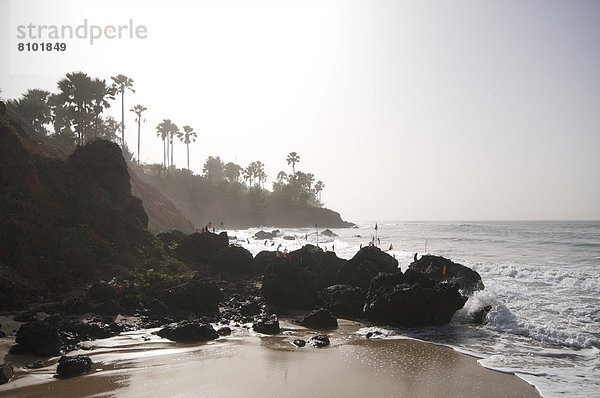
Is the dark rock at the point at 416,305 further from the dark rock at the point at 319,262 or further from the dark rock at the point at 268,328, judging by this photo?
the dark rock at the point at 319,262

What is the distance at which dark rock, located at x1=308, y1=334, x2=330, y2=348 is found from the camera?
1270 centimetres

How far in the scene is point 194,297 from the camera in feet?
55.8

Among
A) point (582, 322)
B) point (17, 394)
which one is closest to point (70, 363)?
point (17, 394)

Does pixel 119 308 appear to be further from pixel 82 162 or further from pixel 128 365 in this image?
pixel 82 162

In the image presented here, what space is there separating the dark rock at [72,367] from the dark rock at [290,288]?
1061cm

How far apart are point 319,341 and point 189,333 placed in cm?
440

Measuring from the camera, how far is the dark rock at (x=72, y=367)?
9.18 m

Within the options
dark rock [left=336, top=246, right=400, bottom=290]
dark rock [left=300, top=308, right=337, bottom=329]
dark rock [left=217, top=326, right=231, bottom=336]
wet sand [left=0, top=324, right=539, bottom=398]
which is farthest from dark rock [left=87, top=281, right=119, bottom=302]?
dark rock [left=336, top=246, right=400, bottom=290]

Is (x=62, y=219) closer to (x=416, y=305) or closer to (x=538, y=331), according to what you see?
(x=416, y=305)

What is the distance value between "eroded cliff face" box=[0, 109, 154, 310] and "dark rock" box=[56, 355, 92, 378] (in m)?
6.24

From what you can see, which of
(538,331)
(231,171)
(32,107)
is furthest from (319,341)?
(231,171)

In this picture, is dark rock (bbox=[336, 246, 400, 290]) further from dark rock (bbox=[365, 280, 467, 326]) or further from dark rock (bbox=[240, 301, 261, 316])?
dark rock (bbox=[240, 301, 261, 316])

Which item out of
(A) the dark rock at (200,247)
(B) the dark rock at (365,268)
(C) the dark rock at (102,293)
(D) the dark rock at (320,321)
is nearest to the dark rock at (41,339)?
(C) the dark rock at (102,293)

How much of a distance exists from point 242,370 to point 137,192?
44.1 meters
